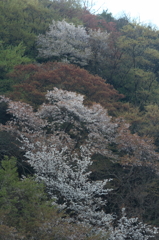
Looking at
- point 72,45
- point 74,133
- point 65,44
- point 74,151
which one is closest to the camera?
point 74,151

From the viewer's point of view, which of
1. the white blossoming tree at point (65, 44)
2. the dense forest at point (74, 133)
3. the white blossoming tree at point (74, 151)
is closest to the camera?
the dense forest at point (74, 133)

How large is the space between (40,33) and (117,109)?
37.4ft

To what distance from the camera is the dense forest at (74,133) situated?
758 centimetres

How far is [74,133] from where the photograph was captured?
12.7 m

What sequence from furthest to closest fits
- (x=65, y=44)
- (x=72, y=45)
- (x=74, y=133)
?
(x=72, y=45) < (x=65, y=44) < (x=74, y=133)

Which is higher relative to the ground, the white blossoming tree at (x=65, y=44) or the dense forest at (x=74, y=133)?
the white blossoming tree at (x=65, y=44)

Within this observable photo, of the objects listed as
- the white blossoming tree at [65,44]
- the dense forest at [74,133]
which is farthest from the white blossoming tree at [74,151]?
the white blossoming tree at [65,44]

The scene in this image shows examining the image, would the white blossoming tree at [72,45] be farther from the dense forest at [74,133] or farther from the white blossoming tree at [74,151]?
the white blossoming tree at [74,151]

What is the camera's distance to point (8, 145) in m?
10.8

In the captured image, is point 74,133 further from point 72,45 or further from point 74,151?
point 72,45

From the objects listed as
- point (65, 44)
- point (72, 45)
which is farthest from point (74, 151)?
point (72, 45)

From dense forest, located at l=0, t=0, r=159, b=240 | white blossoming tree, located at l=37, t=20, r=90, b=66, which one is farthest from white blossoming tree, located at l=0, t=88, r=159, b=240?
white blossoming tree, located at l=37, t=20, r=90, b=66

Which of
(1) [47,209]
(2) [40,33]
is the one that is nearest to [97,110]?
(1) [47,209]

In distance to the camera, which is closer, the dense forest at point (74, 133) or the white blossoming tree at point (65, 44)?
the dense forest at point (74, 133)
